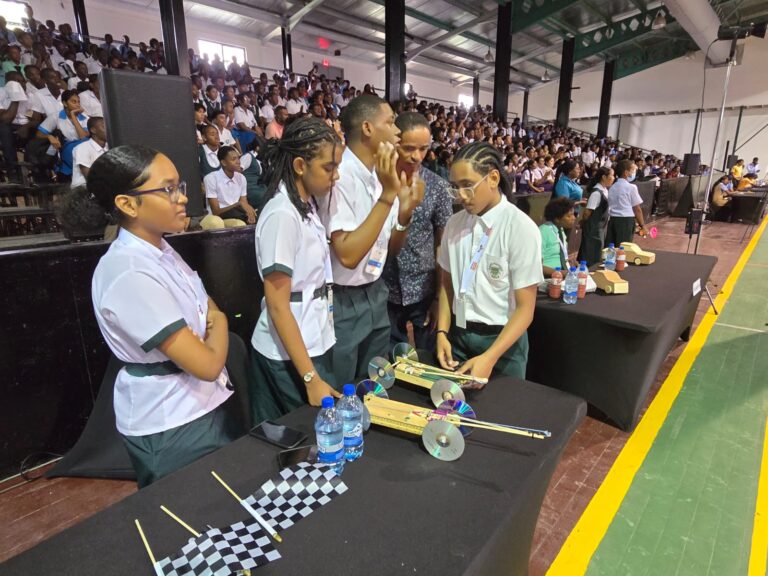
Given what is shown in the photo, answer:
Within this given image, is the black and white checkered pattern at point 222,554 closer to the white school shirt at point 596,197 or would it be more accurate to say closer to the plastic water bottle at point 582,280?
the plastic water bottle at point 582,280

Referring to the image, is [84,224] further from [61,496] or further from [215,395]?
[61,496]

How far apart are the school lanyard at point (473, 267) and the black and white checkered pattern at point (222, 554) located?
48.8 inches

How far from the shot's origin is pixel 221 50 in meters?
14.9

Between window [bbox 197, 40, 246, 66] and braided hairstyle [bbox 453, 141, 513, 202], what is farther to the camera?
window [bbox 197, 40, 246, 66]

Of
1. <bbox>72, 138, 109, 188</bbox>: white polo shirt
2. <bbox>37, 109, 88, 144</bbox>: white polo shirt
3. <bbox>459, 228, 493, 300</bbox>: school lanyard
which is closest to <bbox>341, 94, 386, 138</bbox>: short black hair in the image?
<bbox>459, 228, 493, 300</bbox>: school lanyard

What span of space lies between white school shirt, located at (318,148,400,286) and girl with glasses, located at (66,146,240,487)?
55 centimetres

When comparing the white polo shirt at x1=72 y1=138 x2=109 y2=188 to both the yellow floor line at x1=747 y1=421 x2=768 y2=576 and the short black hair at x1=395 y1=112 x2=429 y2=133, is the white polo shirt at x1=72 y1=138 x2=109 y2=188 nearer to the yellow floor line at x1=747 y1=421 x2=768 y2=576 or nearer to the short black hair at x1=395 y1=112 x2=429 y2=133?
the short black hair at x1=395 y1=112 x2=429 y2=133

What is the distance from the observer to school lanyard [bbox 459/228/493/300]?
5.95 ft

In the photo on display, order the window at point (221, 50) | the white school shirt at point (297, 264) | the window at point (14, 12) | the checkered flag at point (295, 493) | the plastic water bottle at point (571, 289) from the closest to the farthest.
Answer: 1. the checkered flag at point (295, 493)
2. the white school shirt at point (297, 264)
3. the plastic water bottle at point (571, 289)
4. the window at point (14, 12)
5. the window at point (221, 50)

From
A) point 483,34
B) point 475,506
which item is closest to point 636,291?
point 475,506

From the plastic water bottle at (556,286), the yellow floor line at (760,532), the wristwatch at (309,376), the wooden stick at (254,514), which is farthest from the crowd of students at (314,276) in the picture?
the yellow floor line at (760,532)

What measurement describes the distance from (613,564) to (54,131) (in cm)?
785

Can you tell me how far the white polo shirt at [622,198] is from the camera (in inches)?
239

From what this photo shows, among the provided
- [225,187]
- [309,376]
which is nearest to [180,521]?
[309,376]
